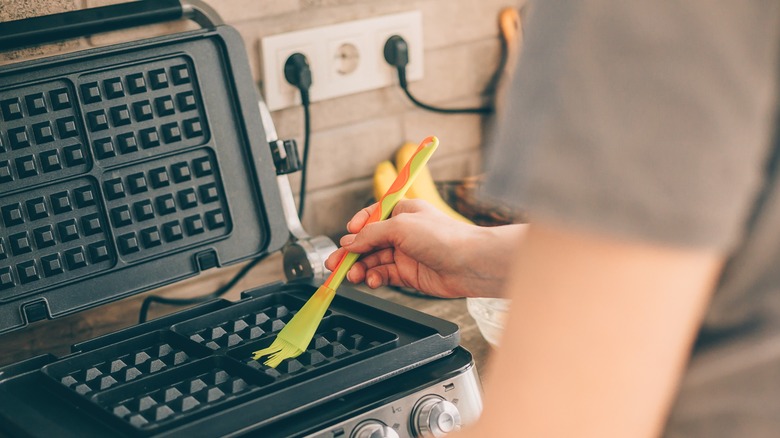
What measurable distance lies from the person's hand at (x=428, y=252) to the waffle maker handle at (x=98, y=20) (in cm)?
39

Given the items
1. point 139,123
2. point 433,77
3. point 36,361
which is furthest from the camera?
point 433,77

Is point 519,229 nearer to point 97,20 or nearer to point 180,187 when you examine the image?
point 180,187

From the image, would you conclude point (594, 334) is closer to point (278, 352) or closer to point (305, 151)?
point (278, 352)

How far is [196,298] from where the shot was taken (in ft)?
4.70

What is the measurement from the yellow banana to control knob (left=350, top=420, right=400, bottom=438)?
27.5 inches

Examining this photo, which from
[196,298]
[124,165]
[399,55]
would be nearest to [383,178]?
[399,55]

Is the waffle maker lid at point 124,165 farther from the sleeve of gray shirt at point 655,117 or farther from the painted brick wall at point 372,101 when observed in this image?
the sleeve of gray shirt at point 655,117

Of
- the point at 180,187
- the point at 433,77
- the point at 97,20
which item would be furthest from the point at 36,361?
the point at 433,77

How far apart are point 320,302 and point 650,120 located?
0.69m

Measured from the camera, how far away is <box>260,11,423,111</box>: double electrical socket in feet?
4.76

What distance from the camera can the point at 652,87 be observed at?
1.38 feet

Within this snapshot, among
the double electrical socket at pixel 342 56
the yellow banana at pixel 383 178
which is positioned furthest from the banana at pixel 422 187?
the double electrical socket at pixel 342 56

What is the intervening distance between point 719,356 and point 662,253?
96 mm

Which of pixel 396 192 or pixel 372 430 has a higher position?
pixel 396 192
